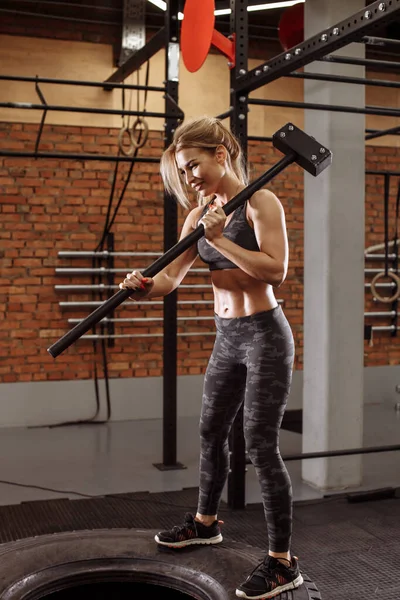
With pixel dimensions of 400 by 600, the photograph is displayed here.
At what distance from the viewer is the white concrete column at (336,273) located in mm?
3848

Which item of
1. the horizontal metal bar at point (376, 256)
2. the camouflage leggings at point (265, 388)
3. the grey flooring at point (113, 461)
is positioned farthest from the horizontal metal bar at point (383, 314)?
the camouflage leggings at point (265, 388)

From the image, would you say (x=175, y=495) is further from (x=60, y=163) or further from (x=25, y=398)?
(x=60, y=163)

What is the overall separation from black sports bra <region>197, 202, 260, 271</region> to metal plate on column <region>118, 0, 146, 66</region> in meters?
3.40

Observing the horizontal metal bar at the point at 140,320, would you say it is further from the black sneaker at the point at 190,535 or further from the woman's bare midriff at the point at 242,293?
the woman's bare midriff at the point at 242,293

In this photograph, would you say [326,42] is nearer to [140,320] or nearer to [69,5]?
[140,320]

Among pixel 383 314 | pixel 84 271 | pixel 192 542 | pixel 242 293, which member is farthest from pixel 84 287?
pixel 242 293

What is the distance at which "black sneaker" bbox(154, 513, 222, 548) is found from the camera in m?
2.55

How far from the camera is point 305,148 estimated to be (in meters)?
2.37

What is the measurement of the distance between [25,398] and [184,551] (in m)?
3.40

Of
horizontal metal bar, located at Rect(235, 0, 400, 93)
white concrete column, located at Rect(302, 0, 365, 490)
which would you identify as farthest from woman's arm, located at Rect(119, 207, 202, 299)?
white concrete column, located at Rect(302, 0, 365, 490)

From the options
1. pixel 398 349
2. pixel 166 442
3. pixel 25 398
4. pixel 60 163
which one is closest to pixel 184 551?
pixel 166 442

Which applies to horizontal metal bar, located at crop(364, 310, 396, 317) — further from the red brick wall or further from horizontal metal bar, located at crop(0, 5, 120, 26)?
horizontal metal bar, located at crop(0, 5, 120, 26)

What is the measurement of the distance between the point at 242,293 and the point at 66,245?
3.66 m

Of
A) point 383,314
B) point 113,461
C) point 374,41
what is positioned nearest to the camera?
point 374,41
